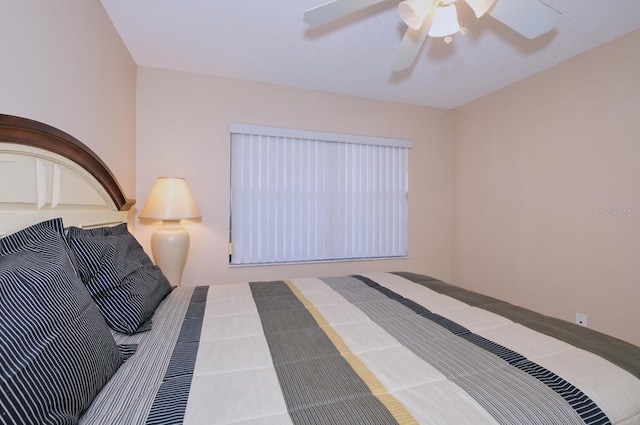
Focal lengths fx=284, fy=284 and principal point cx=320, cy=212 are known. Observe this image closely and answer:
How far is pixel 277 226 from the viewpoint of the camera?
283 cm

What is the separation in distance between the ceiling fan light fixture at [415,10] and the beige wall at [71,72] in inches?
60.1

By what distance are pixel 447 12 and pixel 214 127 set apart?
202 centimetres

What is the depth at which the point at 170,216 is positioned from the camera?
2.11m

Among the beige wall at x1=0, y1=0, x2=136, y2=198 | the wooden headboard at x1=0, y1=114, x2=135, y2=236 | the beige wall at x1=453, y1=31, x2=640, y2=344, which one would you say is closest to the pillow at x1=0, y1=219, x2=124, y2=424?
the wooden headboard at x1=0, y1=114, x2=135, y2=236

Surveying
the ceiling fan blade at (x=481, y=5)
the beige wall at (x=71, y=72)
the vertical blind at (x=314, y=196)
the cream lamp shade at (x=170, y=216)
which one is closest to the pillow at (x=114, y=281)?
the beige wall at (x=71, y=72)

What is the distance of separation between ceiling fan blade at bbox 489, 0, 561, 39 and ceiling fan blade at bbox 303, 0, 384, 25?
57 cm

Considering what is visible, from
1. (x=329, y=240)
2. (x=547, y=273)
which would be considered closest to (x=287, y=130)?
(x=329, y=240)

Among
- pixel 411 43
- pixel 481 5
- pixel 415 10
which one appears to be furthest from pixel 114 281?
pixel 481 5

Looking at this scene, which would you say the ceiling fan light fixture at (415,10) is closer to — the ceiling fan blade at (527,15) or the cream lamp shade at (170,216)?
the ceiling fan blade at (527,15)

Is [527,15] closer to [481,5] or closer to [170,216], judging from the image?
[481,5]

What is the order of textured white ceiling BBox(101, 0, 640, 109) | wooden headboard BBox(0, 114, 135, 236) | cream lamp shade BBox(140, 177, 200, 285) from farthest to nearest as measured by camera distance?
cream lamp shade BBox(140, 177, 200, 285), textured white ceiling BBox(101, 0, 640, 109), wooden headboard BBox(0, 114, 135, 236)

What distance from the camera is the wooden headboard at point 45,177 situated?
100 centimetres

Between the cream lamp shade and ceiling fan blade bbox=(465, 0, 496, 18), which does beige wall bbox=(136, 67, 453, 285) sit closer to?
the cream lamp shade

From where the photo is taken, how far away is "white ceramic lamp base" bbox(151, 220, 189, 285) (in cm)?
222
